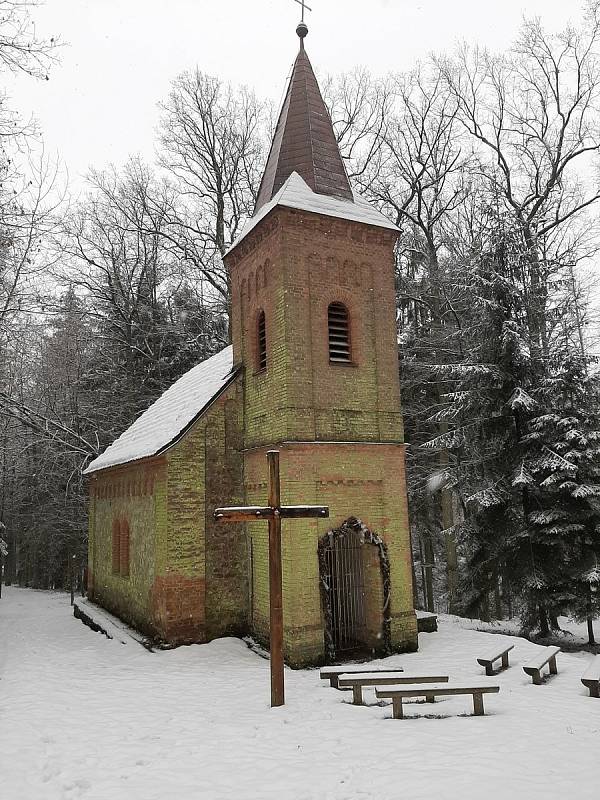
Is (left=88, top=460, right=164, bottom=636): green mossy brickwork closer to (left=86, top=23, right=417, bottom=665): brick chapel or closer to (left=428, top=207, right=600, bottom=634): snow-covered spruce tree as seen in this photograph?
(left=86, top=23, right=417, bottom=665): brick chapel

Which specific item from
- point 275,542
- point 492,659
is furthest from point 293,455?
point 492,659

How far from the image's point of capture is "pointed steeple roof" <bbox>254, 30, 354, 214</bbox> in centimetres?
1281

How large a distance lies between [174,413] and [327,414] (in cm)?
481

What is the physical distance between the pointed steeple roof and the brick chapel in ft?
0.16

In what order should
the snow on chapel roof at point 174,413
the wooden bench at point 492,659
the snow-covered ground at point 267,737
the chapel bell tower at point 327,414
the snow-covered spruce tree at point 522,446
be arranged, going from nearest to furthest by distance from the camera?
the snow-covered ground at point 267,737
the wooden bench at point 492,659
the chapel bell tower at point 327,414
the snow on chapel roof at point 174,413
the snow-covered spruce tree at point 522,446

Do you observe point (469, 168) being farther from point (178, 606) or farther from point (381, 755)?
point (381, 755)

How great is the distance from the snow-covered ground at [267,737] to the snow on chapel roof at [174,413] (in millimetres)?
4413

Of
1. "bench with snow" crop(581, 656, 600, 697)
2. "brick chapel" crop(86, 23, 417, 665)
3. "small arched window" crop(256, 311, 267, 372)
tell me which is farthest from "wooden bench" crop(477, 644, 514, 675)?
"small arched window" crop(256, 311, 267, 372)

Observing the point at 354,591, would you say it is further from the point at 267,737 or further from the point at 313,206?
the point at 313,206

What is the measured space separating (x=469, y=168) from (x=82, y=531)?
20.6 metres

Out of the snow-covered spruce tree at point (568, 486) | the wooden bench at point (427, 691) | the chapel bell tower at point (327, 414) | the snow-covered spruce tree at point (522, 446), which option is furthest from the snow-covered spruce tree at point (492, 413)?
the wooden bench at point (427, 691)

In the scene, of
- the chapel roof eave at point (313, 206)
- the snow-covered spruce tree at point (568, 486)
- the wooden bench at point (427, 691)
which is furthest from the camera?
the snow-covered spruce tree at point (568, 486)

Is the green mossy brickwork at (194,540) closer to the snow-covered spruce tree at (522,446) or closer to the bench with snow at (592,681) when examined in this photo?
the snow-covered spruce tree at (522,446)

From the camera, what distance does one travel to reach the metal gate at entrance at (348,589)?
1164cm
